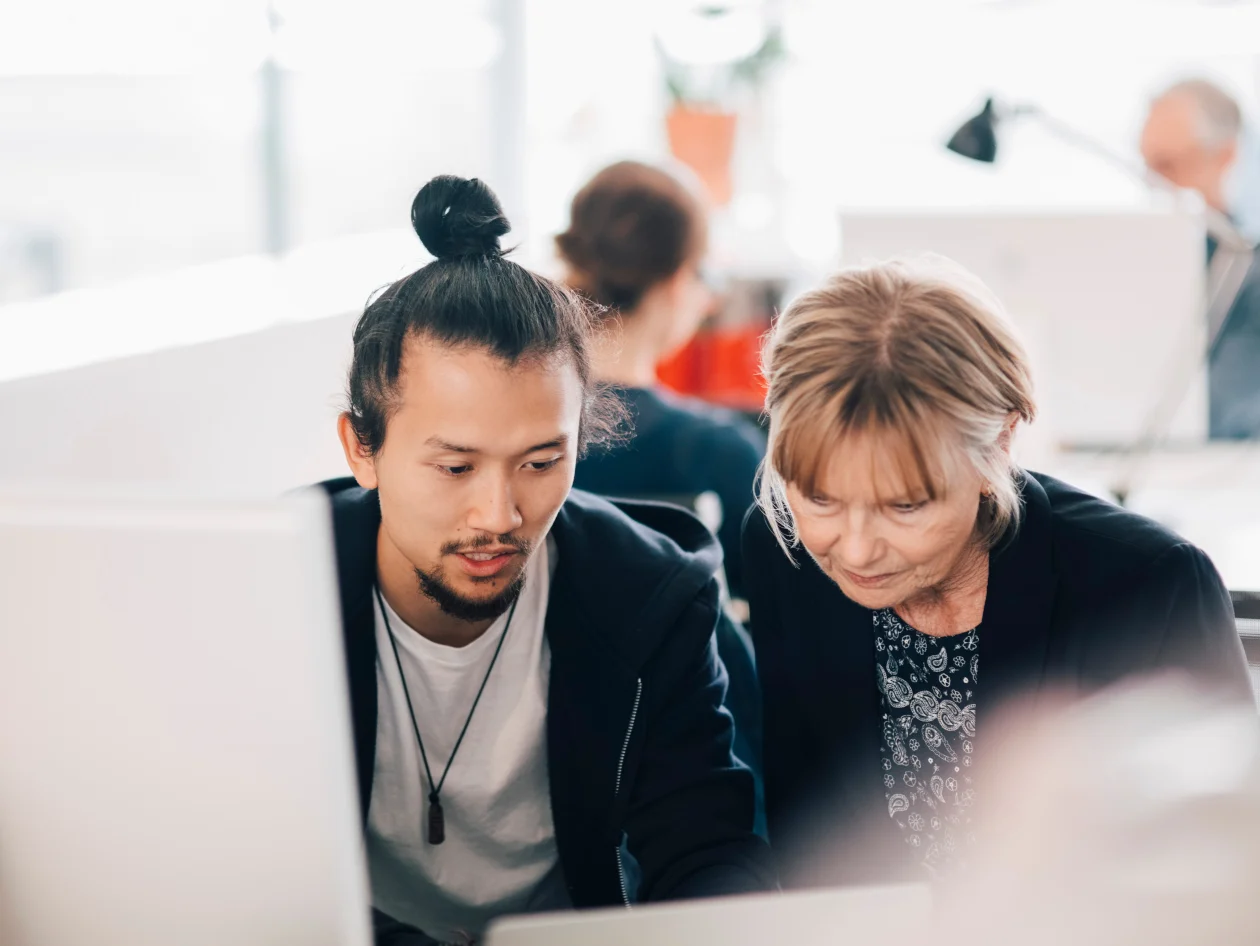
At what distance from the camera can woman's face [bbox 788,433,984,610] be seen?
3.39ft

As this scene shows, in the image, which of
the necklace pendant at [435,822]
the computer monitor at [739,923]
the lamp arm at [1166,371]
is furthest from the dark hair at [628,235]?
the computer monitor at [739,923]

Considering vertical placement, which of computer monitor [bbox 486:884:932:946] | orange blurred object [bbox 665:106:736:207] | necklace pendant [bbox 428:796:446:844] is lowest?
orange blurred object [bbox 665:106:736:207]

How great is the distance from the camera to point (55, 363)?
1787 millimetres

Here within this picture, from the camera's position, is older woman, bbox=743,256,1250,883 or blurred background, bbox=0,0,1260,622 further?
blurred background, bbox=0,0,1260,622

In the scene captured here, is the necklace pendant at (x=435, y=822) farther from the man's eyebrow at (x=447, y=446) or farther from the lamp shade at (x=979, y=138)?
the lamp shade at (x=979, y=138)

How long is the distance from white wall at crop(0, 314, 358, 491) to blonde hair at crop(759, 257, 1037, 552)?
65 centimetres

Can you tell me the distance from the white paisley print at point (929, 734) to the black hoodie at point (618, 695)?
0.15m

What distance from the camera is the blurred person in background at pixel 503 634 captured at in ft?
3.67

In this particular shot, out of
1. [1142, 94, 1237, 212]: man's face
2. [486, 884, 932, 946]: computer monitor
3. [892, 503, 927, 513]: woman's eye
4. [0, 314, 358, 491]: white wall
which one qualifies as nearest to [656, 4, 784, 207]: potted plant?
[1142, 94, 1237, 212]: man's face

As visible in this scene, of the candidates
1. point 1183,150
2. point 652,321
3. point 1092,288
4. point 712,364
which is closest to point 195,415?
point 652,321

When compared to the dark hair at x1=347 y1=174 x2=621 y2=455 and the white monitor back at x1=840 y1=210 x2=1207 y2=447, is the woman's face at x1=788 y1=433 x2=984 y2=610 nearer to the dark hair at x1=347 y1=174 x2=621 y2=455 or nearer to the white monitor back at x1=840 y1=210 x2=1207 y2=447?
the dark hair at x1=347 y1=174 x2=621 y2=455

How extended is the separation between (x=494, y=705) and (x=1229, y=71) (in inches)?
159

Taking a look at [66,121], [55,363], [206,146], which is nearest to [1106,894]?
[55,363]

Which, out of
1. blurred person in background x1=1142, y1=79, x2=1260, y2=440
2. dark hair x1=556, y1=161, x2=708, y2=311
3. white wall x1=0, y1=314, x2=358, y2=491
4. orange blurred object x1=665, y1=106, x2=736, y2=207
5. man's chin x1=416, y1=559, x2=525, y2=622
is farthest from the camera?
orange blurred object x1=665, y1=106, x2=736, y2=207
